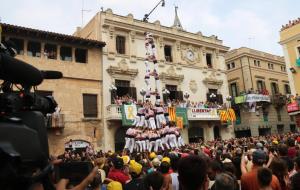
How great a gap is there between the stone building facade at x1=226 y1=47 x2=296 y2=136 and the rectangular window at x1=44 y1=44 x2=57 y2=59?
18.9 meters

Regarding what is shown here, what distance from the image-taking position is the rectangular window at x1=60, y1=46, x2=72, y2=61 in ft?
71.6

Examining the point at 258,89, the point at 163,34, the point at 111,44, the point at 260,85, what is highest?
the point at 163,34

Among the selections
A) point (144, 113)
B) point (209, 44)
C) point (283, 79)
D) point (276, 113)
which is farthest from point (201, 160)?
point (283, 79)

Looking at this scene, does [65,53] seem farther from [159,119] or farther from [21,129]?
[21,129]

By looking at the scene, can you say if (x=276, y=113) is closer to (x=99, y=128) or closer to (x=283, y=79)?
(x=283, y=79)

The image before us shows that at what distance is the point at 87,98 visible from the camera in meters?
22.1

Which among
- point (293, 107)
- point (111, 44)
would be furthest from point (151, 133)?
point (293, 107)

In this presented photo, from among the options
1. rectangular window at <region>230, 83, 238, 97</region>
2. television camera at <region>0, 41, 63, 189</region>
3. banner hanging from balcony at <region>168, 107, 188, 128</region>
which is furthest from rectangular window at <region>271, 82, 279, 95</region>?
television camera at <region>0, 41, 63, 189</region>

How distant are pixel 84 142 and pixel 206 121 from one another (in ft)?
37.0

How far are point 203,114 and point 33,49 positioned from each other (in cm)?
1418

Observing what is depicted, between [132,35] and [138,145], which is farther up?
[132,35]

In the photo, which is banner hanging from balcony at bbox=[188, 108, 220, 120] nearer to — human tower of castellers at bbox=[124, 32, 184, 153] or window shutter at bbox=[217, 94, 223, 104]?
window shutter at bbox=[217, 94, 223, 104]

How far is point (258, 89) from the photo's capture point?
3431 cm

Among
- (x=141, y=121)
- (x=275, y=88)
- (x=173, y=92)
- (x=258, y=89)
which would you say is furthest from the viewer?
(x=275, y=88)
